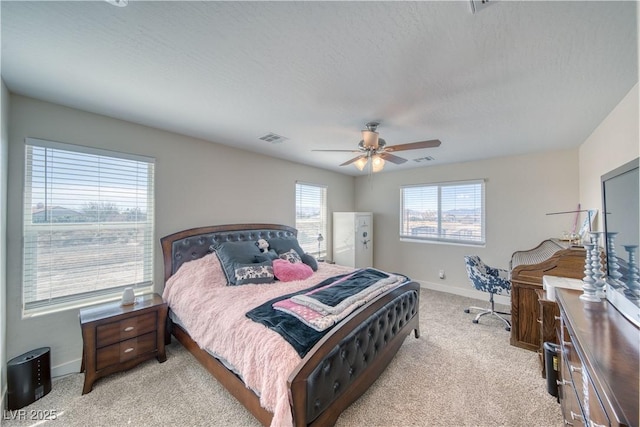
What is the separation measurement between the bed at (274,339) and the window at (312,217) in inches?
64.8

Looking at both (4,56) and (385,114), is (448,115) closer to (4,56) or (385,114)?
(385,114)

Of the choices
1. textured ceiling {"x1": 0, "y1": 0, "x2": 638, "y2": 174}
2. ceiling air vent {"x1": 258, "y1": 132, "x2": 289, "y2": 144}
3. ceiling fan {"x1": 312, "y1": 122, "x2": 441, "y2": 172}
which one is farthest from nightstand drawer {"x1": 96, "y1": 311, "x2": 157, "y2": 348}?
ceiling fan {"x1": 312, "y1": 122, "x2": 441, "y2": 172}

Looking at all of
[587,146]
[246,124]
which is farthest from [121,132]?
[587,146]

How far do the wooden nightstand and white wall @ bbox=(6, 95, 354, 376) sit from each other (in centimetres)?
39

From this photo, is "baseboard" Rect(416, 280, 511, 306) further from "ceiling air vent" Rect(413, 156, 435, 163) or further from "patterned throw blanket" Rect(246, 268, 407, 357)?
"patterned throw blanket" Rect(246, 268, 407, 357)

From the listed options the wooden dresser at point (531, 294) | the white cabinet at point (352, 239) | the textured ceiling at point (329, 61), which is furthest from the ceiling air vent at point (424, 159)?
the wooden dresser at point (531, 294)

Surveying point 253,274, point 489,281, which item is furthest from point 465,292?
point 253,274

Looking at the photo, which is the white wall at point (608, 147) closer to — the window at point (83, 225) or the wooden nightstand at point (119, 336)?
the wooden nightstand at point (119, 336)

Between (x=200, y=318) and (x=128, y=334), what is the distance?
721mm

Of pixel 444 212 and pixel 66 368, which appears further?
pixel 444 212

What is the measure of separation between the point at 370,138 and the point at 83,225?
2984 millimetres

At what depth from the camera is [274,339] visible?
1590 mm

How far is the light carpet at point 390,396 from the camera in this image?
69.0 inches

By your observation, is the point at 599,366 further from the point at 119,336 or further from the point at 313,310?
the point at 119,336
